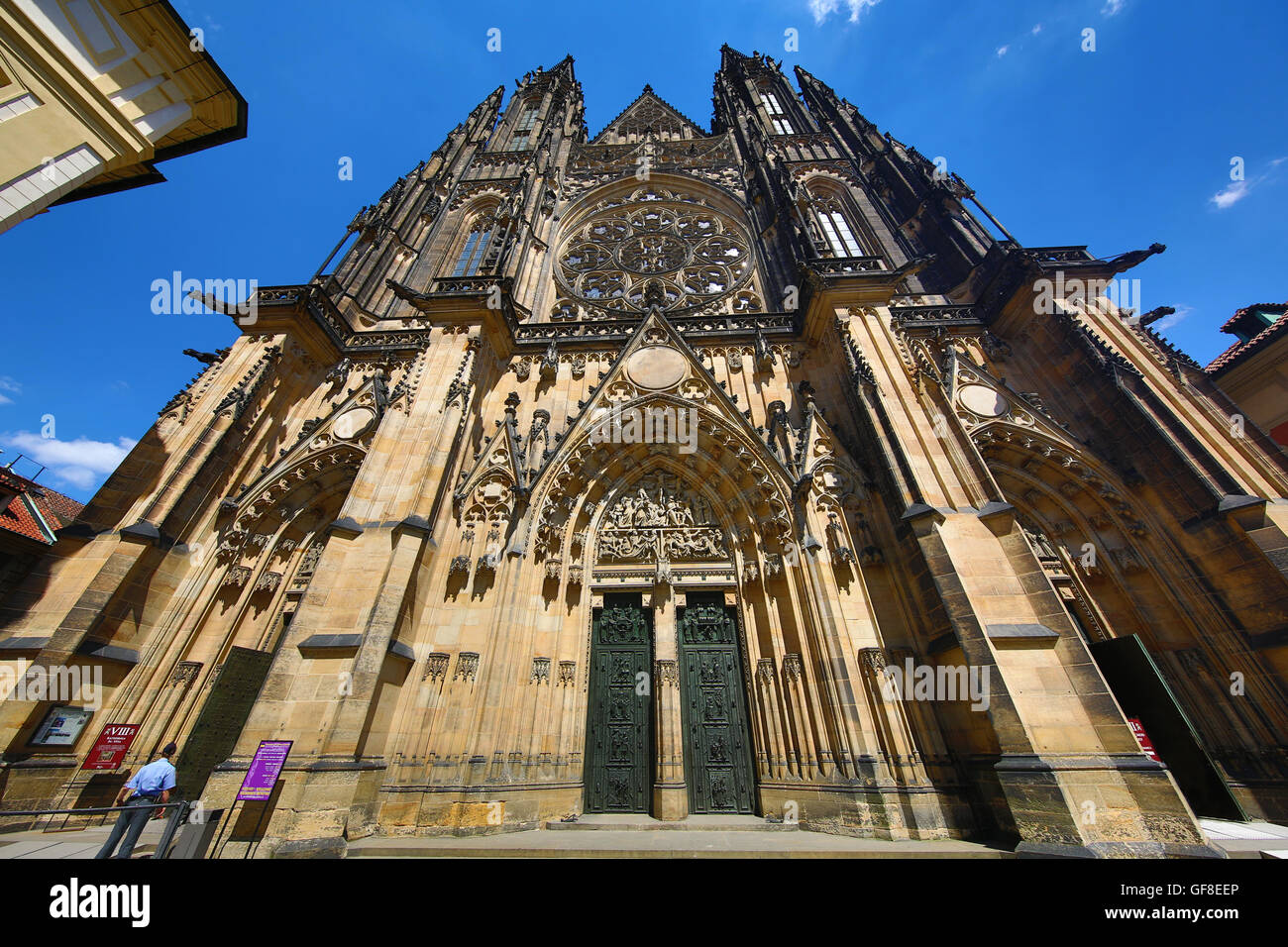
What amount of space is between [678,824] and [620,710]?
5.61 ft

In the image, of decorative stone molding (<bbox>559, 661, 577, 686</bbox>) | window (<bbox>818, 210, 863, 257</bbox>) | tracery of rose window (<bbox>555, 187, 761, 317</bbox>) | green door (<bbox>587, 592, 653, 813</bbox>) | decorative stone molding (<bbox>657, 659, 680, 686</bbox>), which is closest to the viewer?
green door (<bbox>587, 592, 653, 813</bbox>)

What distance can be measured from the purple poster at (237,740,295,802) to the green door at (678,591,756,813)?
5.08m

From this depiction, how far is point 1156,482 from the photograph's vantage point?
734 centimetres

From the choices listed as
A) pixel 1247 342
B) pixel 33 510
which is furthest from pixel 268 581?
pixel 1247 342

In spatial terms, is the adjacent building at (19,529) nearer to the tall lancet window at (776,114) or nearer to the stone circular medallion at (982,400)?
the stone circular medallion at (982,400)

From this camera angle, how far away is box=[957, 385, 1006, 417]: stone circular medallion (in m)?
9.02

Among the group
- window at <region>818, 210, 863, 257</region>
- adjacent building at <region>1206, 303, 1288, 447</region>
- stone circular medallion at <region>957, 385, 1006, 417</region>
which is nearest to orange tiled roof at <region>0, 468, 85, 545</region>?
stone circular medallion at <region>957, 385, 1006, 417</region>

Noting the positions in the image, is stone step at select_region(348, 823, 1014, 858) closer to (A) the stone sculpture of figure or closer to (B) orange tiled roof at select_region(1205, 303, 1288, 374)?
(A) the stone sculpture of figure

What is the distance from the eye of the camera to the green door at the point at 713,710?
674 centimetres

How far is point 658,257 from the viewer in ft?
49.6
